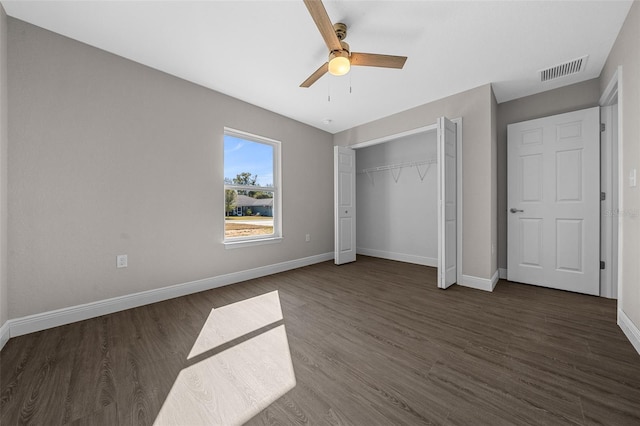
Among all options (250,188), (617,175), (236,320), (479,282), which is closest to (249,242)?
(250,188)

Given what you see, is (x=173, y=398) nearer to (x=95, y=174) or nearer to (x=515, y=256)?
(x=95, y=174)

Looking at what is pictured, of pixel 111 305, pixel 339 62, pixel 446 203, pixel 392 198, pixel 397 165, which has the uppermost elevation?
pixel 339 62

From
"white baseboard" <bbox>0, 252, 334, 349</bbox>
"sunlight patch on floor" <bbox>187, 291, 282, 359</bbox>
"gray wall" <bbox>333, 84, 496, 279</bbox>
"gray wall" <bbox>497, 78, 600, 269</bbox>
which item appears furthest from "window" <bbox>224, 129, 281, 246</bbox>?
"gray wall" <bbox>497, 78, 600, 269</bbox>

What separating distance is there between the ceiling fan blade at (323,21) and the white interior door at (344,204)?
2.68 m

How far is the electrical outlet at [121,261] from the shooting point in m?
2.50

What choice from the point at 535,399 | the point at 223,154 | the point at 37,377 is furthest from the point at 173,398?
the point at 223,154

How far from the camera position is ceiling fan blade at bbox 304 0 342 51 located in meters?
1.48

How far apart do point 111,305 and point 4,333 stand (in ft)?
2.16

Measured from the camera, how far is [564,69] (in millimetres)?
2709

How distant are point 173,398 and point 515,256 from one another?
4.07m

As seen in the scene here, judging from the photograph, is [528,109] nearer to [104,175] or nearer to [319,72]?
[319,72]

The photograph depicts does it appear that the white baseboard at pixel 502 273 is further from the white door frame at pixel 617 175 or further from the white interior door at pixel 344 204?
the white interior door at pixel 344 204

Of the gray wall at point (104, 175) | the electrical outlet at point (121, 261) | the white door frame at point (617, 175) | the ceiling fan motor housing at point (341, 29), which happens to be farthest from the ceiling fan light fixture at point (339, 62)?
the electrical outlet at point (121, 261)

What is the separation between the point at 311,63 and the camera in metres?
2.61
